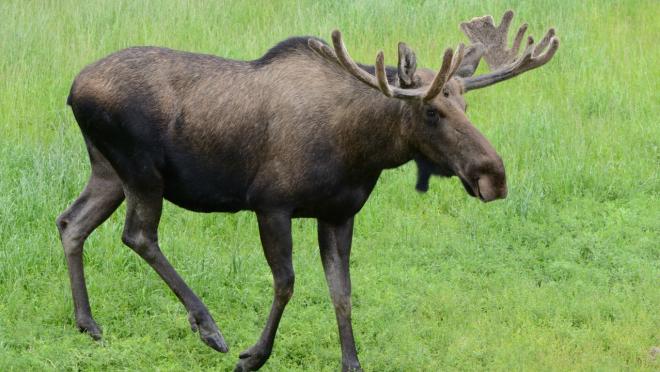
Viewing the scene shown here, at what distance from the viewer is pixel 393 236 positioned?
8.41m

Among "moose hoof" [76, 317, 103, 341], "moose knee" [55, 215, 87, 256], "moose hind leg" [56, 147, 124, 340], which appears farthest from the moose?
"moose hoof" [76, 317, 103, 341]

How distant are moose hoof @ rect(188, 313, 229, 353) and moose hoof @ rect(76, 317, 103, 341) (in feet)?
2.18

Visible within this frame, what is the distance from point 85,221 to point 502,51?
2.65 metres

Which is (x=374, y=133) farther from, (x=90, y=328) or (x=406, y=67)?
(x=90, y=328)

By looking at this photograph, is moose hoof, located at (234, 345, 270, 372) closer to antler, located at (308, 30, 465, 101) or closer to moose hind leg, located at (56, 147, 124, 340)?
moose hind leg, located at (56, 147, 124, 340)

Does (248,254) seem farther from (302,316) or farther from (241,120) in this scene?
(241,120)

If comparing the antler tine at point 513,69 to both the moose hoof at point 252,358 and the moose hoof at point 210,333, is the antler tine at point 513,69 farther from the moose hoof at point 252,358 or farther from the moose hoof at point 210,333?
the moose hoof at point 210,333

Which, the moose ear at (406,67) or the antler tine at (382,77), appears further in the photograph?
the moose ear at (406,67)

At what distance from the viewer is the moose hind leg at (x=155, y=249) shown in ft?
21.3

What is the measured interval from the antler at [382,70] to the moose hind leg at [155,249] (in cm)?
131

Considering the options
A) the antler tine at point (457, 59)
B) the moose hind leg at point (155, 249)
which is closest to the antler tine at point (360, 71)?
the antler tine at point (457, 59)

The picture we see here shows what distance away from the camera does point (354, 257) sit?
8.17m

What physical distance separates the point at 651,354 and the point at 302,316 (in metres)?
2.13

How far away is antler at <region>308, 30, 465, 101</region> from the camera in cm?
560
